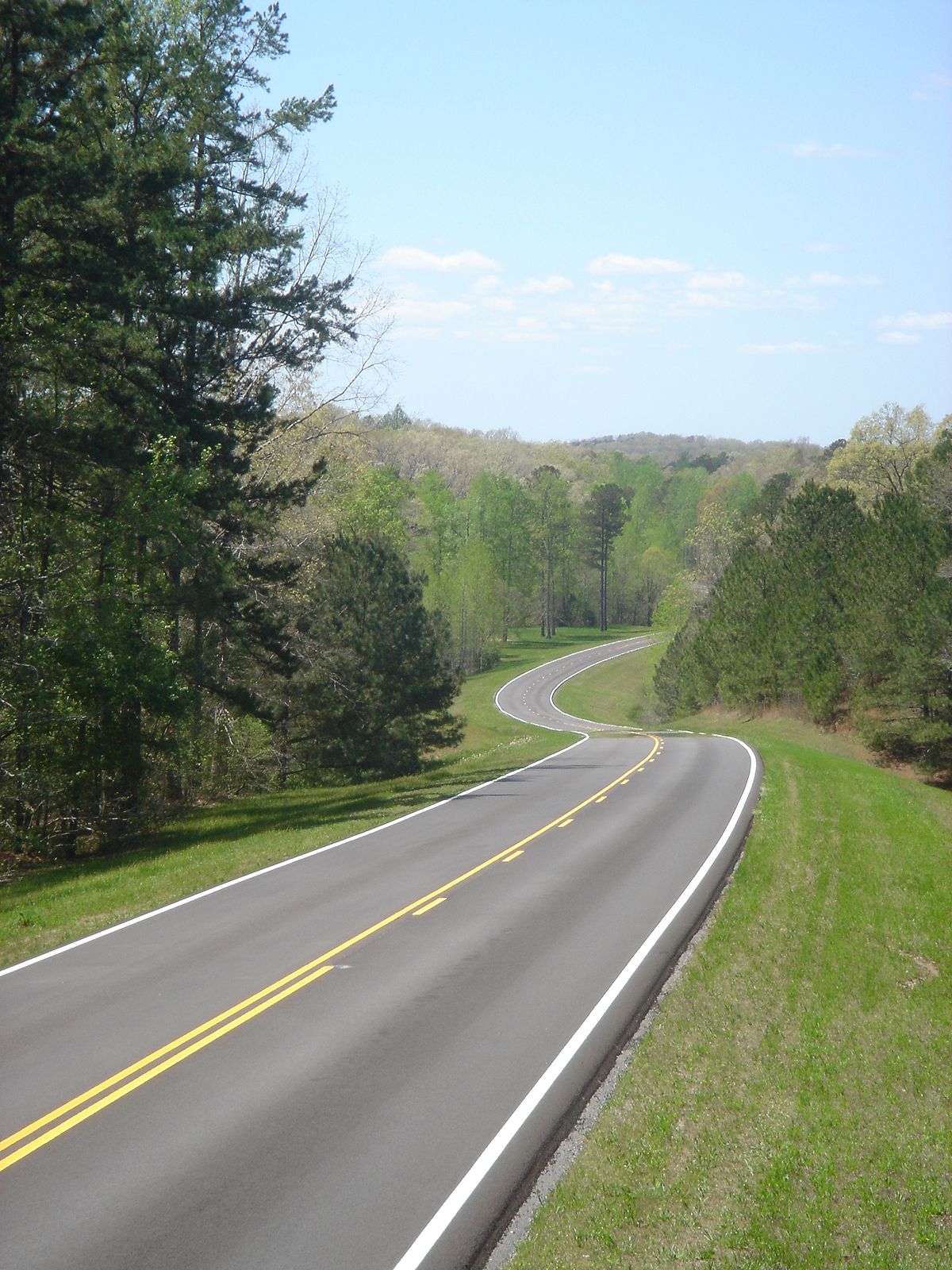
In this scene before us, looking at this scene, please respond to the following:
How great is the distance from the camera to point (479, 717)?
251 ft

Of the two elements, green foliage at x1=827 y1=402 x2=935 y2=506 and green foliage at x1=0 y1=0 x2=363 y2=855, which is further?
green foliage at x1=827 y1=402 x2=935 y2=506

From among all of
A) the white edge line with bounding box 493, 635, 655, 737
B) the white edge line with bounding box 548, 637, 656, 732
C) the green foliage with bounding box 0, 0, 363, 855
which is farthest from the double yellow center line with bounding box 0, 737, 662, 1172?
the white edge line with bounding box 493, 635, 655, 737

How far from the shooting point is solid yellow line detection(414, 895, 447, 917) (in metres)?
14.2

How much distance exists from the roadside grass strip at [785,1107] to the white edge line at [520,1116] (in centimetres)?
49

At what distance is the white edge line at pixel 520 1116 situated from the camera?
21.1 feet

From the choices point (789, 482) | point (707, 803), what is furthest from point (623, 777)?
point (789, 482)

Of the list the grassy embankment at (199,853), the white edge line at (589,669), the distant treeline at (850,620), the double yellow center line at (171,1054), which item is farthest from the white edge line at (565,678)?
the double yellow center line at (171,1054)

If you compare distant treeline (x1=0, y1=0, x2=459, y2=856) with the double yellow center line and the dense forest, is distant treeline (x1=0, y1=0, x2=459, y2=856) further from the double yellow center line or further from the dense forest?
the double yellow center line

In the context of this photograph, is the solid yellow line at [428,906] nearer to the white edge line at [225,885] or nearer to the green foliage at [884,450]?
the white edge line at [225,885]

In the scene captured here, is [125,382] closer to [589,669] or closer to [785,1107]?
[785,1107]

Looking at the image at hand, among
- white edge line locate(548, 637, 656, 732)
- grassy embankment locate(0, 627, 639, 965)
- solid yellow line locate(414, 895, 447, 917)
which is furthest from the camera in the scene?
white edge line locate(548, 637, 656, 732)

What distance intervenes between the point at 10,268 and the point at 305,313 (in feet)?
30.2

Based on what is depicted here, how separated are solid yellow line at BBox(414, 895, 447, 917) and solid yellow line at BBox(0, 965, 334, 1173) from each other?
8.59 ft

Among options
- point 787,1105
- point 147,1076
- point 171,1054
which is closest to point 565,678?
point 171,1054
